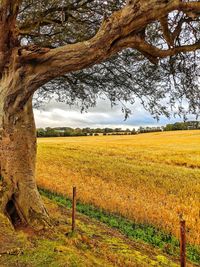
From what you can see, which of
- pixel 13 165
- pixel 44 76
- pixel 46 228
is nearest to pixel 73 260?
pixel 46 228

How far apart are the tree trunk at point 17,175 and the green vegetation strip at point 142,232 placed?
294 centimetres

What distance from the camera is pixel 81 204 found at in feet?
45.2

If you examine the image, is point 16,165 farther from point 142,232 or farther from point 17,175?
point 142,232

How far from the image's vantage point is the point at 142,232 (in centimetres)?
1077

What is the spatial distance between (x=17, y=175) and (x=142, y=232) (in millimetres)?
4005

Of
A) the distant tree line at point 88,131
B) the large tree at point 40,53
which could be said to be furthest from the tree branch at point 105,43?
the distant tree line at point 88,131

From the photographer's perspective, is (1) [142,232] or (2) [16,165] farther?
(1) [142,232]

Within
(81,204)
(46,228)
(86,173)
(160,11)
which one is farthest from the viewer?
(86,173)

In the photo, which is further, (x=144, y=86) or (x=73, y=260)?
(x=144, y=86)

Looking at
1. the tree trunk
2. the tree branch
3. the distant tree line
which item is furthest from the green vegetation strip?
the distant tree line

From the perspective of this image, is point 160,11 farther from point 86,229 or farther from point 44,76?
point 86,229

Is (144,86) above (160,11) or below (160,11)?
below

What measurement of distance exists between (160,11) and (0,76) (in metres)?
3.89

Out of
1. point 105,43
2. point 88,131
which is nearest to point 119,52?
point 105,43
